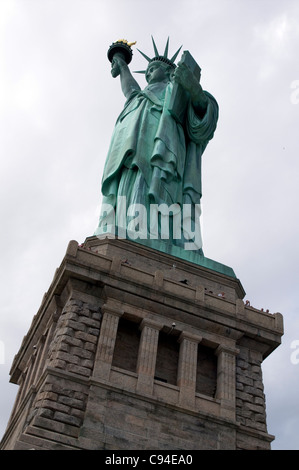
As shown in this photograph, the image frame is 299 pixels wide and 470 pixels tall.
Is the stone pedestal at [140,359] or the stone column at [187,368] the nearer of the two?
the stone pedestal at [140,359]

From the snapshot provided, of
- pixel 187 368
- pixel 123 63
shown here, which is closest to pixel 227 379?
pixel 187 368

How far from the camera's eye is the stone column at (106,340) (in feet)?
66.7

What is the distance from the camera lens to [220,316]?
23031 mm

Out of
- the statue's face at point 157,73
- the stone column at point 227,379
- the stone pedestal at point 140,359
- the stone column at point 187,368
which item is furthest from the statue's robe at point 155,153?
the stone column at point 227,379

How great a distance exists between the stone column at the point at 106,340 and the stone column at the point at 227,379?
3.73 m

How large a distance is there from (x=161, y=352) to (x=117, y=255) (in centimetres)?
414

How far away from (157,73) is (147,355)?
1923cm

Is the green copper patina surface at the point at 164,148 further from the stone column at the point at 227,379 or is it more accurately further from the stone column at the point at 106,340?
the stone column at the point at 106,340

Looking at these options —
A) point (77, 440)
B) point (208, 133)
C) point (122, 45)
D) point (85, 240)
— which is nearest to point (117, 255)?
point (85, 240)

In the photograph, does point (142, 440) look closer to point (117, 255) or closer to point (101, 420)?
point (101, 420)

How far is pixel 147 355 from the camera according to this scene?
21359mm

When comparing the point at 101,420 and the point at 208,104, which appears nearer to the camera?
the point at 101,420
